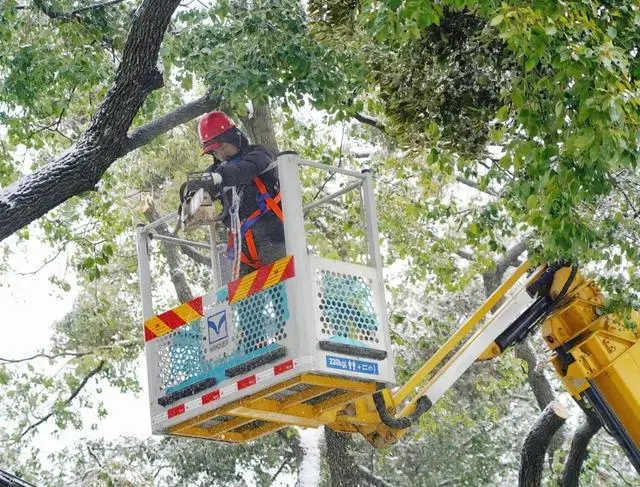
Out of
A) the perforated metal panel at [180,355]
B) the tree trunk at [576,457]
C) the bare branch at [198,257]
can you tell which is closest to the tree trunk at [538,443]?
the tree trunk at [576,457]

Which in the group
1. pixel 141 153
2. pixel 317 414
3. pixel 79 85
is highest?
pixel 141 153

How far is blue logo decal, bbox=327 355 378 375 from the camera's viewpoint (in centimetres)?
820

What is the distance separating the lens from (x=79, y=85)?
1166cm

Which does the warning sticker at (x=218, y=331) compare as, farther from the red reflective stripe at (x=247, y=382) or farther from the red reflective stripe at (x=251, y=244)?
the red reflective stripe at (x=251, y=244)

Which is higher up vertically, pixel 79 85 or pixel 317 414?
pixel 79 85

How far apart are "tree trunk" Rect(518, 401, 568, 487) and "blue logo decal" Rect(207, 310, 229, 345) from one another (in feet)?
15.4

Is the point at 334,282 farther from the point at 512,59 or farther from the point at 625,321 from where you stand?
the point at 625,321

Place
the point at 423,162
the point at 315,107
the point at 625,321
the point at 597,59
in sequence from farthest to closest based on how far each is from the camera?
the point at 423,162 < the point at 315,107 < the point at 625,321 < the point at 597,59

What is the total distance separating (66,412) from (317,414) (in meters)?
9.49

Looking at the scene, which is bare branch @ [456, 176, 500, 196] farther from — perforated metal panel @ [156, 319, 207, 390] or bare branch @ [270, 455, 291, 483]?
bare branch @ [270, 455, 291, 483]

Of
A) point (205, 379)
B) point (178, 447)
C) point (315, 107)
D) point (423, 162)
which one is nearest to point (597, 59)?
point (205, 379)

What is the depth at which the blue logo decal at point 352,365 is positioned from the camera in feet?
26.9

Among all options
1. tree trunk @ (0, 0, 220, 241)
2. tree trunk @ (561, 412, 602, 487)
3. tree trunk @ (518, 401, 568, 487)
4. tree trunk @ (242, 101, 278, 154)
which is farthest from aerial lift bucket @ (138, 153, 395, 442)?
tree trunk @ (242, 101, 278, 154)

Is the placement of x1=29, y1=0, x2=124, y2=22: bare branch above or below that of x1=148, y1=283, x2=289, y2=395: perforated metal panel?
above
